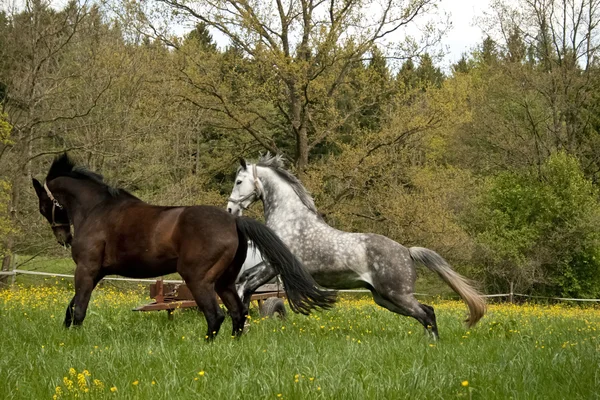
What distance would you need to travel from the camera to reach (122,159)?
68.1 feet

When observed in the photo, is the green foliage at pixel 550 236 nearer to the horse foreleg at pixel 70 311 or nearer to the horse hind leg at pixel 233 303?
the horse hind leg at pixel 233 303

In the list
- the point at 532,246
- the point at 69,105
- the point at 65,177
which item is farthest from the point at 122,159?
the point at 532,246

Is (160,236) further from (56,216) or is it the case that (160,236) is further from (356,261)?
(356,261)

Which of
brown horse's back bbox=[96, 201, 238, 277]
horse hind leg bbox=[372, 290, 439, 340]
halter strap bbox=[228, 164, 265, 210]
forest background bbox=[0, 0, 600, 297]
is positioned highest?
forest background bbox=[0, 0, 600, 297]

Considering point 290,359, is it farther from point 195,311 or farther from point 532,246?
point 532,246

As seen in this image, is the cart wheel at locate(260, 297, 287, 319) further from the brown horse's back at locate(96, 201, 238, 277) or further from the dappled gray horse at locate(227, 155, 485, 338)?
the brown horse's back at locate(96, 201, 238, 277)

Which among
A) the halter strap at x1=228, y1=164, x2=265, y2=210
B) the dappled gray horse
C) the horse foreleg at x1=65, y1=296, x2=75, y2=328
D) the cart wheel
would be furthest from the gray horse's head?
the horse foreleg at x1=65, y1=296, x2=75, y2=328

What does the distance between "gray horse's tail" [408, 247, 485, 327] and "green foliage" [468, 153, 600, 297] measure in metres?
22.6

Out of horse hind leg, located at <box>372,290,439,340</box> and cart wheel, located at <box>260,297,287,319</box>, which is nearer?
horse hind leg, located at <box>372,290,439,340</box>

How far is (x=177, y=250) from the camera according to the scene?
6.66 m

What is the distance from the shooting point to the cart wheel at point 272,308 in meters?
9.50

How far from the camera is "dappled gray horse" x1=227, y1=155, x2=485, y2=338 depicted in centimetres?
772

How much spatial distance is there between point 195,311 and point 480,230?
2483cm

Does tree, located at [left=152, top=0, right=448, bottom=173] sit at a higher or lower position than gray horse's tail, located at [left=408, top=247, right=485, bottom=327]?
higher
